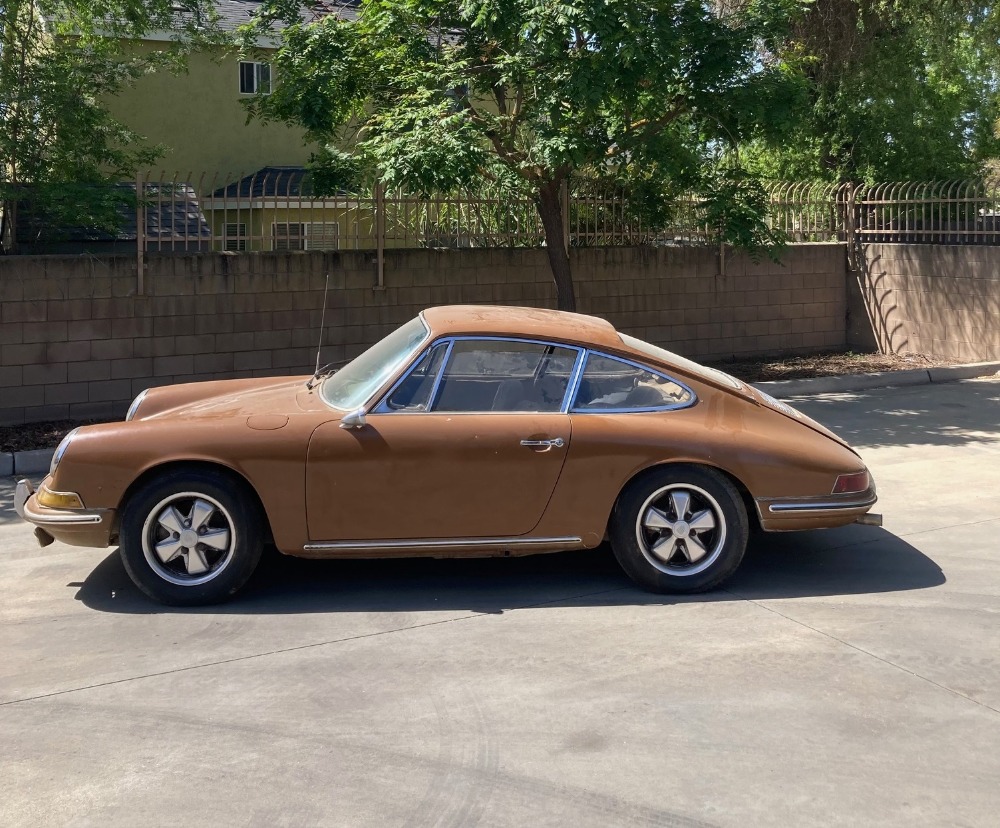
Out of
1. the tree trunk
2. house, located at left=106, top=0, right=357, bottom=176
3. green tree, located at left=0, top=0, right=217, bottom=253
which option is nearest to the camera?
green tree, located at left=0, top=0, right=217, bottom=253

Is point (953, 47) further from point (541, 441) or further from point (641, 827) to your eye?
point (641, 827)

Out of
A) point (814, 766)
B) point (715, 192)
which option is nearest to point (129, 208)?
point (715, 192)

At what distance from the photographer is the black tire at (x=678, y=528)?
18.9ft

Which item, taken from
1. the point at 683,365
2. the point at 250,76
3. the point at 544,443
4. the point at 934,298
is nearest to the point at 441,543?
the point at 544,443

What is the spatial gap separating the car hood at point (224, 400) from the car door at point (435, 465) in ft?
1.51

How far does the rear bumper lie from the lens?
19.3 feet

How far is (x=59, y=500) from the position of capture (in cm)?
561

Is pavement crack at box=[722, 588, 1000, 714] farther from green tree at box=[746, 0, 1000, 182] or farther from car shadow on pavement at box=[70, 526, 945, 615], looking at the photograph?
green tree at box=[746, 0, 1000, 182]

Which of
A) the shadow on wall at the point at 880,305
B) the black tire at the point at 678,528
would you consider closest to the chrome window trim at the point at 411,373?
the black tire at the point at 678,528

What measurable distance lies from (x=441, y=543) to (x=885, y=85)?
14.8m

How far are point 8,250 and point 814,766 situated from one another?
944 centimetres

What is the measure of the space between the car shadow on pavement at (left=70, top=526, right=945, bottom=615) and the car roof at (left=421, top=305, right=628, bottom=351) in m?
1.31

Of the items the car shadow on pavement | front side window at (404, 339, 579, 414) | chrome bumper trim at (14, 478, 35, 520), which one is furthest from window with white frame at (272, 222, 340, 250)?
front side window at (404, 339, 579, 414)

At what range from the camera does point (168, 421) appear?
5.71 m
